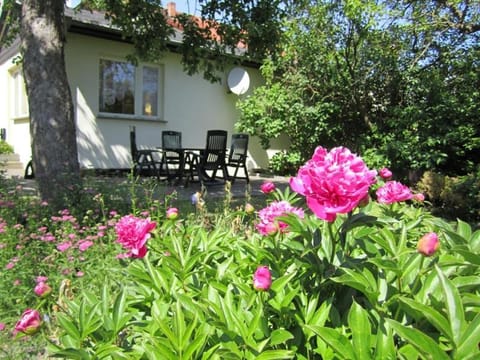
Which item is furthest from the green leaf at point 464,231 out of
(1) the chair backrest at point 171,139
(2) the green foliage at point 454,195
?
(1) the chair backrest at point 171,139

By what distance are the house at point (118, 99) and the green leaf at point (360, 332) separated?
9.54m

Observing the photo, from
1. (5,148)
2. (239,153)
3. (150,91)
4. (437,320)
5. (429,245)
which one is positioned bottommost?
(5,148)

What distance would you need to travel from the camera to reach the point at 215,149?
8.52 m

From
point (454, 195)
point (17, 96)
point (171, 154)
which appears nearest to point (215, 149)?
point (171, 154)

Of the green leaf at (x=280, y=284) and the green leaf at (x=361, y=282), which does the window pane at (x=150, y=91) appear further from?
the green leaf at (x=361, y=282)

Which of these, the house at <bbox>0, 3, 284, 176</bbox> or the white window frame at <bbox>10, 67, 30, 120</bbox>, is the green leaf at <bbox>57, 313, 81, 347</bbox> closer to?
the house at <bbox>0, 3, 284, 176</bbox>

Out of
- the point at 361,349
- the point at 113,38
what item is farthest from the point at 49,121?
the point at 113,38

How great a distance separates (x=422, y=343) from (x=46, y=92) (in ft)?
15.9

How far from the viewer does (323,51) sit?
9812mm

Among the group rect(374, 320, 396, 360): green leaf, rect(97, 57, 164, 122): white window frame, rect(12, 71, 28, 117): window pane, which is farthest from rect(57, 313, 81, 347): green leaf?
rect(12, 71, 28, 117): window pane

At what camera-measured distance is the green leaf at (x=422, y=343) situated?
0.81 m

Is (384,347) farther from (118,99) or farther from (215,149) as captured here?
(118,99)

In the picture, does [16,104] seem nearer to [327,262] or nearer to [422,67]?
[422,67]

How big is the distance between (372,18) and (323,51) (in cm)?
159
